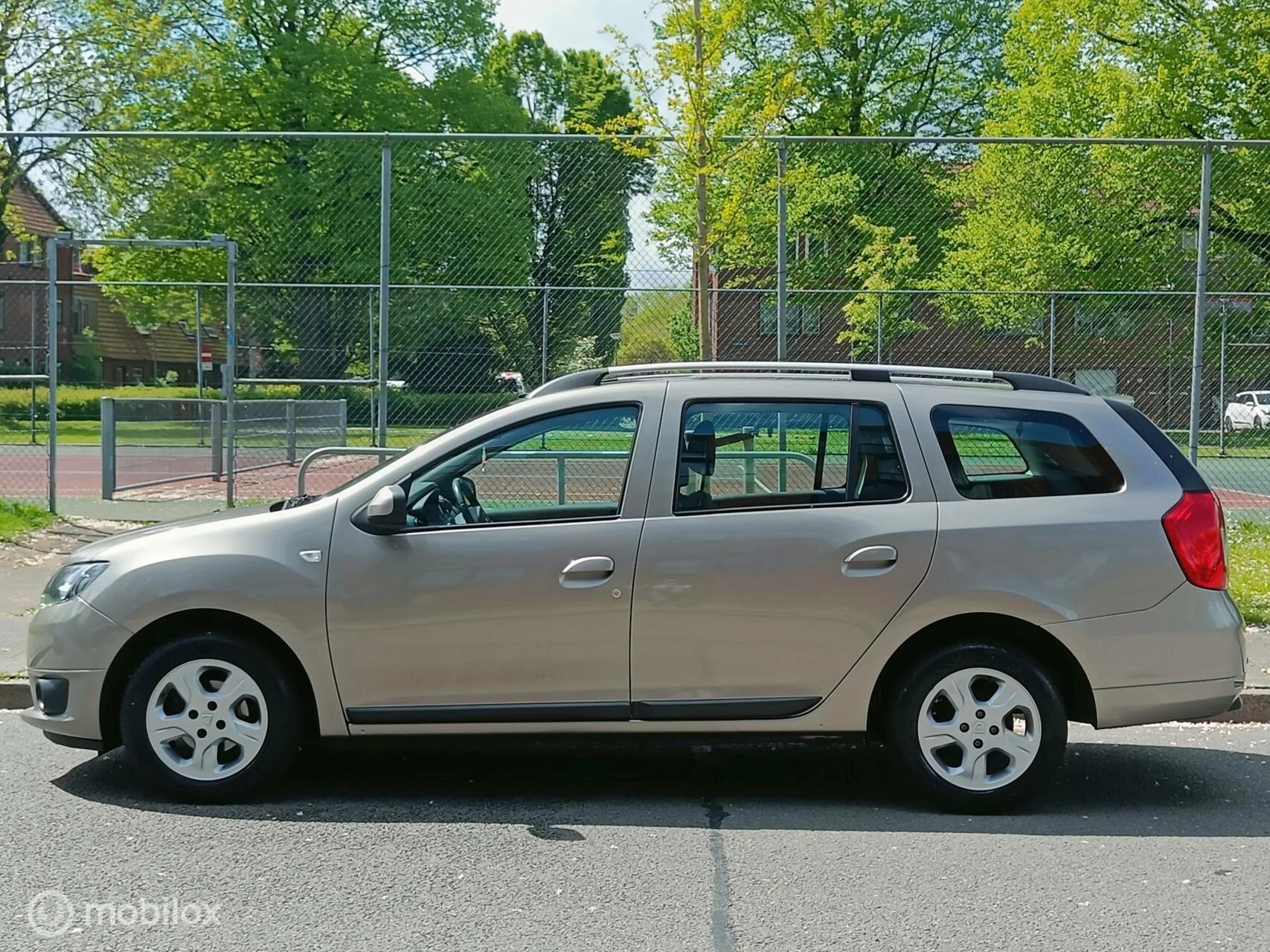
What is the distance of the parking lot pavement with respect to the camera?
12.7 feet

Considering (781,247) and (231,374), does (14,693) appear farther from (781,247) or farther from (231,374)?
(781,247)

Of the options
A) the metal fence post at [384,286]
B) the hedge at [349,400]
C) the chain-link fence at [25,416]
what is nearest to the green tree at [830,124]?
the metal fence post at [384,286]

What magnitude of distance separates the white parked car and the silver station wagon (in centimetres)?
1286

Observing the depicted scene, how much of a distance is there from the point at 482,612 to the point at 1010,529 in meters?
2.07

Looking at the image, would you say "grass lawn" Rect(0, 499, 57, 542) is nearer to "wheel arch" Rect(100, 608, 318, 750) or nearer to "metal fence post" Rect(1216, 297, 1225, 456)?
"wheel arch" Rect(100, 608, 318, 750)

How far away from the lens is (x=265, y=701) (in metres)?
5.07

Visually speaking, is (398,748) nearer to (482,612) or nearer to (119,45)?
(482,612)

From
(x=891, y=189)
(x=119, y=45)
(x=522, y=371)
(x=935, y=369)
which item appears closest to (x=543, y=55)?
(x=119, y=45)

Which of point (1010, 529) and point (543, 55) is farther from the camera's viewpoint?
point (543, 55)

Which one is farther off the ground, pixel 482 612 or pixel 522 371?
pixel 522 371

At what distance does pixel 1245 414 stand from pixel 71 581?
836 inches

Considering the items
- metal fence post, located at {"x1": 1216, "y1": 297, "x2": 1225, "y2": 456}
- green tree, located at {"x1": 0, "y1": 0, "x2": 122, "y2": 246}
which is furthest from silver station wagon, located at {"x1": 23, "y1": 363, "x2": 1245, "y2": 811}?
green tree, located at {"x1": 0, "y1": 0, "x2": 122, "y2": 246}

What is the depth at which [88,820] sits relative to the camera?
4.92 meters

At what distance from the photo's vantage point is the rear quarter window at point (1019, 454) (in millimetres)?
5234
